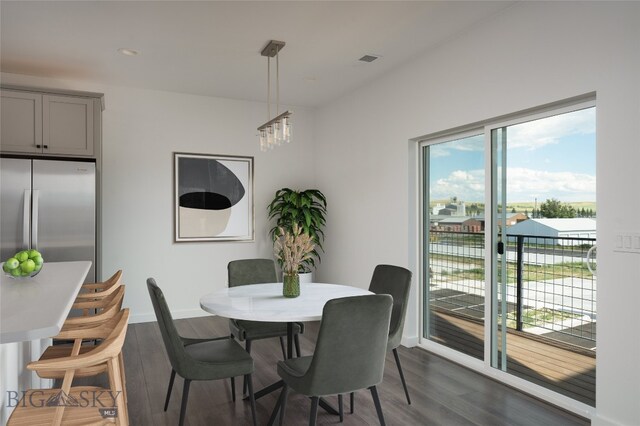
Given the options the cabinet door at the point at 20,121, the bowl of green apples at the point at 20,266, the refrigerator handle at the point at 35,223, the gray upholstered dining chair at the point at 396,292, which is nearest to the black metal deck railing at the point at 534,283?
the gray upholstered dining chair at the point at 396,292

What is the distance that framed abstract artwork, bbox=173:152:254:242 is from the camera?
5.32 m

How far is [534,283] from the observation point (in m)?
3.13

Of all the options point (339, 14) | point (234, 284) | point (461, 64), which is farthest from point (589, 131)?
point (234, 284)

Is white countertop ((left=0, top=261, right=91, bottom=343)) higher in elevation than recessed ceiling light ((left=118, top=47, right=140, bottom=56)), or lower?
lower

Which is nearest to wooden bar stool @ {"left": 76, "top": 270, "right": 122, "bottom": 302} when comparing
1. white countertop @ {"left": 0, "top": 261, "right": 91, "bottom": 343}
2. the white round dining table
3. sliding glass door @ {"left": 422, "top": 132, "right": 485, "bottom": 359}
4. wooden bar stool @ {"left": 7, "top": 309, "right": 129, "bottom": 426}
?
white countertop @ {"left": 0, "top": 261, "right": 91, "bottom": 343}

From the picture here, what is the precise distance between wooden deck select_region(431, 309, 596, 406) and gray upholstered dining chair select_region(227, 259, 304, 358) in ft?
4.96

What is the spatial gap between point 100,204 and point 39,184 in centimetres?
67

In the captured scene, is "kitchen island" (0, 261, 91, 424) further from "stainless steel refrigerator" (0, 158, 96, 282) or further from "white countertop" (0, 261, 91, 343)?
"stainless steel refrigerator" (0, 158, 96, 282)

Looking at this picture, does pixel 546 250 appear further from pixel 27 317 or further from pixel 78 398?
pixel 27 317

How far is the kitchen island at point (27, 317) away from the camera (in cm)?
139

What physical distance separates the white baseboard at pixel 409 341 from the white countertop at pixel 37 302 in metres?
2.92

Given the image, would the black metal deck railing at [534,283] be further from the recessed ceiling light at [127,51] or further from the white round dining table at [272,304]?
the recessed ceiling light at [127,51]

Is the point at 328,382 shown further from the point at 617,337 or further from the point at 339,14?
the point at 339,14

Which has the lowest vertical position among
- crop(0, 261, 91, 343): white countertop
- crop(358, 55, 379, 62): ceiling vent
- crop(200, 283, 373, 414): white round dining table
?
crop(200, 283, 373, 414): white round dining table
